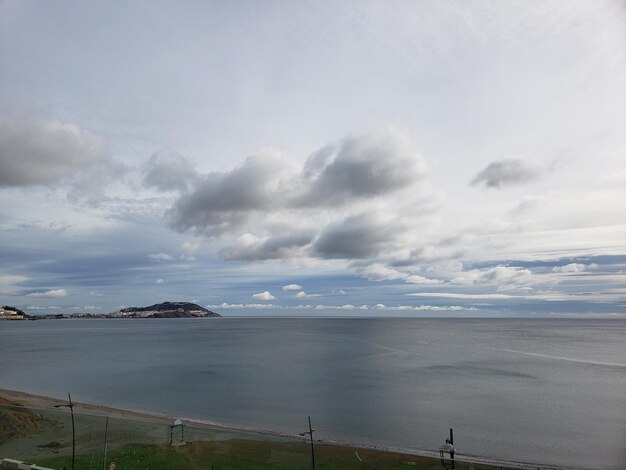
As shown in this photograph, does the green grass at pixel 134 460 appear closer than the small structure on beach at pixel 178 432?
Yes

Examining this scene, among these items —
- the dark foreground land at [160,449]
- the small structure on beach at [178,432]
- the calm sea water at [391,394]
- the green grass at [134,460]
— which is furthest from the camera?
the calm sea water at [391,394]

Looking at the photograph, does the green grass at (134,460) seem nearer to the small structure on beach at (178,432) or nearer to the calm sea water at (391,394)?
the small structure on beach at (178,432)

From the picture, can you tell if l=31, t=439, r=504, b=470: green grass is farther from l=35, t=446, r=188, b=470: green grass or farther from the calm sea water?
the calm sea water

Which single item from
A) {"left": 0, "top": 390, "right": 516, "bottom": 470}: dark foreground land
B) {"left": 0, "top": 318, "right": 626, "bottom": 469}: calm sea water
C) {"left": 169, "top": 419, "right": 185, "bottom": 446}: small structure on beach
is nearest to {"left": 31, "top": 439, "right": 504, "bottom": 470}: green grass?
{"left": 0, "top": 390, "right": 516, "bottom": 470}: dark foreground land

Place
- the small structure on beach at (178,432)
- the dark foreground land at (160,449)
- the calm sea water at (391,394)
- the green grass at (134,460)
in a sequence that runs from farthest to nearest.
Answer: the calm sea water at (391,394) → the small structure on beach at (178,432) → the green grass at (134,460) → the dark foreground land at (160,449)

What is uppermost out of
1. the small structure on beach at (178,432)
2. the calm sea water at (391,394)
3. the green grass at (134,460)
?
the small structure on beach at (178,432)

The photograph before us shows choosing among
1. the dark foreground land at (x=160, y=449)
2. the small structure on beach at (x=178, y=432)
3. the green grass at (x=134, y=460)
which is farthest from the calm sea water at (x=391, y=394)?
the small structure on beach at (x=178, y=432)

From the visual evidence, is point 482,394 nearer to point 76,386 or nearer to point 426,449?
point 426,449

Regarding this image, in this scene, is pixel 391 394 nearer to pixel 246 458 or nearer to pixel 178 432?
pixel 178 432

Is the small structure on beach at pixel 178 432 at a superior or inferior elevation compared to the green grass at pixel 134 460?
superior

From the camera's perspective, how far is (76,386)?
5556 centimetres

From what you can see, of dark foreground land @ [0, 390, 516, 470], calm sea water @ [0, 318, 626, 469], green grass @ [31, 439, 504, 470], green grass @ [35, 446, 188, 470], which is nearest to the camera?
green grass @ [31, 439, 504, 470]

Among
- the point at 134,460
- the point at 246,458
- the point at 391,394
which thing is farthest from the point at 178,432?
the point at 391,394

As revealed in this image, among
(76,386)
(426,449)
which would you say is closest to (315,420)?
(426,449)
